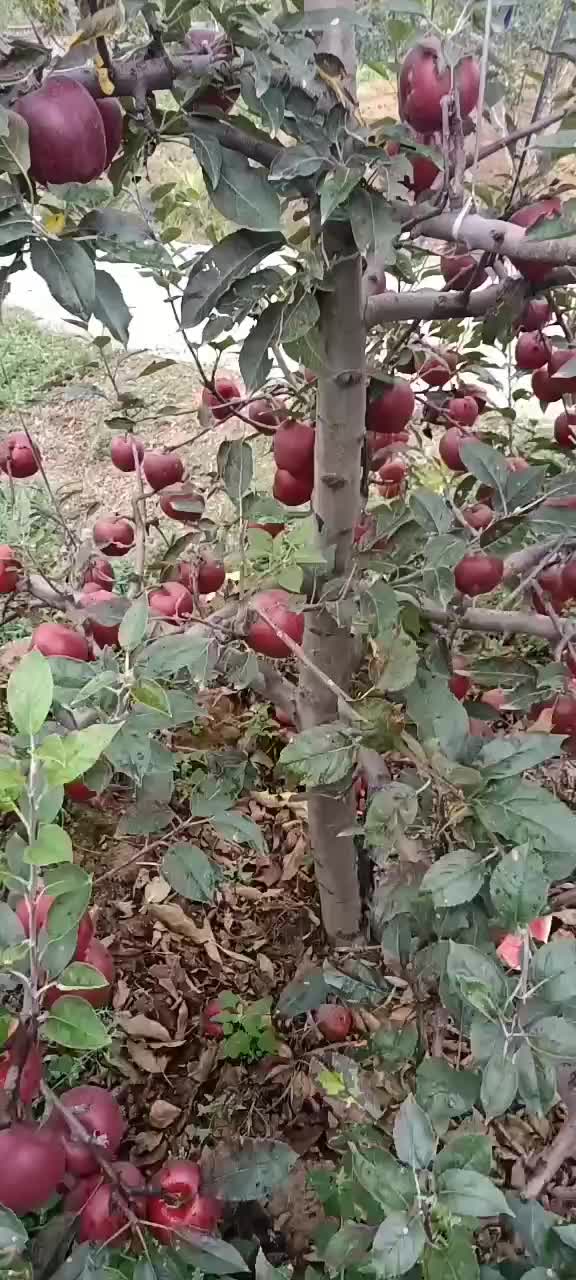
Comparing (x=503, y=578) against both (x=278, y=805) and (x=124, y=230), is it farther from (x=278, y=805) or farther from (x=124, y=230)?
(x=278, y=805)

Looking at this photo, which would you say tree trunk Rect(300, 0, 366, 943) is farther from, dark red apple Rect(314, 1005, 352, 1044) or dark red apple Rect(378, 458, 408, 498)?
dark red apple Rect(378, 458, 408, 498)

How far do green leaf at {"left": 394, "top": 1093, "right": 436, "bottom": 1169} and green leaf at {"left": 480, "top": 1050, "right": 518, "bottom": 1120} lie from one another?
0.12 ft

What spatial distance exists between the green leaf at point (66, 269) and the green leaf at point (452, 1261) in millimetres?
564

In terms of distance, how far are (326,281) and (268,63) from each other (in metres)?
0.19

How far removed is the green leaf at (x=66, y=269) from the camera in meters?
0.58

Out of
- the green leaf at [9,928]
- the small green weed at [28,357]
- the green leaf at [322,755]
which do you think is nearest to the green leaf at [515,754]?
the green leaf at [322,755]

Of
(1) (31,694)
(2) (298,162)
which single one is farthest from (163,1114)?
(2) (298,162)

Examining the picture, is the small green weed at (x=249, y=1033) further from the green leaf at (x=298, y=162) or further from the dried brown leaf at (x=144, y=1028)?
the green leaf at (x=298, y=162)

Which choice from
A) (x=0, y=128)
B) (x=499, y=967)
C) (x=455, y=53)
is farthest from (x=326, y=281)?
(x=499, y=967)

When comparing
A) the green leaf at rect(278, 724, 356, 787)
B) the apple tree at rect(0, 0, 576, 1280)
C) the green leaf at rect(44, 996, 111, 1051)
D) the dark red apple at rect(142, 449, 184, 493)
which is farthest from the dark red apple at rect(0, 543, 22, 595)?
the green leaf at rect(44, 996, 111, 1051)

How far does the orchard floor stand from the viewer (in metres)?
1.12

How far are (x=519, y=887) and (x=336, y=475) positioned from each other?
1.53ft

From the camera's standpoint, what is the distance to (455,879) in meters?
0.60

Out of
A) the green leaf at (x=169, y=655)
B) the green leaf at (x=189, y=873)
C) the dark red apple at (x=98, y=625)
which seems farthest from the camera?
the dark red apple at (x=98, y=625)
